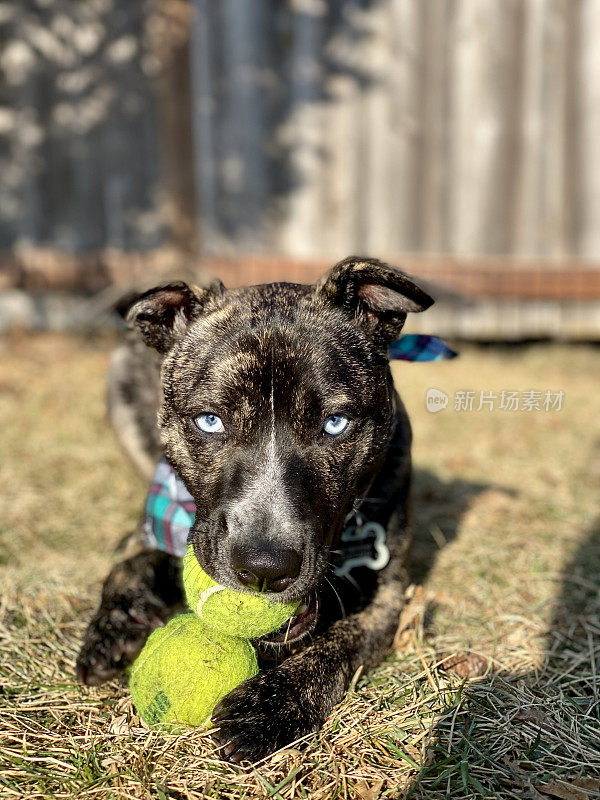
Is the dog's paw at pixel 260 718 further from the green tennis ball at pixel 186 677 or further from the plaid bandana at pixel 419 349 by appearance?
the plaid bandana at pixel 419 349

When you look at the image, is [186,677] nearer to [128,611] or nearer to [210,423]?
[128,611]

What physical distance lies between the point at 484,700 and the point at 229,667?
103 centimetres

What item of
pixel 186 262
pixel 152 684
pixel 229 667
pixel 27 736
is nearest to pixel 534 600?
pixel 229 667

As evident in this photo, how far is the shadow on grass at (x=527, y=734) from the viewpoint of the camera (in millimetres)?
2547

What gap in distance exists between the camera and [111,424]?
539 centimetres

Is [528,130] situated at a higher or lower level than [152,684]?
higher

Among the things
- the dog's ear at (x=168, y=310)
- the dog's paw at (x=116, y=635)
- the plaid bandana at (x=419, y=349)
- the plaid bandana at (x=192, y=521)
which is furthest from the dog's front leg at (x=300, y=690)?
the dog's ear at (x=168, y=310)

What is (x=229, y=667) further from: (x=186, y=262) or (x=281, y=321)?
(x=186, y=262)

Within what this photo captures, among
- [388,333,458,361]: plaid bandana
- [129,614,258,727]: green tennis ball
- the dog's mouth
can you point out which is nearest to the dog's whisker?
the dog's mouth

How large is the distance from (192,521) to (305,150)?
663cm

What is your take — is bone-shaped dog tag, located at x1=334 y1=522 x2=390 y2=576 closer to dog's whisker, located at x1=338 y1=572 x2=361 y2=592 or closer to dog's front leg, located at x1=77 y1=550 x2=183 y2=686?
dog's whisker, located at x1=338 y1=572 x2=361 y2=592

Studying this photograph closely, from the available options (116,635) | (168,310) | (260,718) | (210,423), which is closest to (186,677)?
(260,718)

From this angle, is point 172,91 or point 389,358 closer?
point 389,358

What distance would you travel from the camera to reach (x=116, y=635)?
3326 mm
